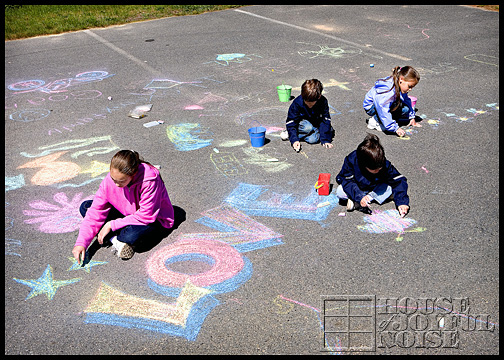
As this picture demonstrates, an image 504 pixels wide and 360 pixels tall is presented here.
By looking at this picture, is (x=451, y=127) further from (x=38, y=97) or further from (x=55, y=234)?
(x=38, y=97)

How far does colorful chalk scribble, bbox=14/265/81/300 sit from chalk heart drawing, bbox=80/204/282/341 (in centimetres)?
34

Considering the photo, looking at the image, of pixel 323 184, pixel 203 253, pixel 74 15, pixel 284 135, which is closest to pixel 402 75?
pixel 284 135

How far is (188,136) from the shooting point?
573cm

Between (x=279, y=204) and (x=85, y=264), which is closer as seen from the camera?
(x=85, y=264)

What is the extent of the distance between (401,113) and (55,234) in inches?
176

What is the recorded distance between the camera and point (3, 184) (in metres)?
4.73

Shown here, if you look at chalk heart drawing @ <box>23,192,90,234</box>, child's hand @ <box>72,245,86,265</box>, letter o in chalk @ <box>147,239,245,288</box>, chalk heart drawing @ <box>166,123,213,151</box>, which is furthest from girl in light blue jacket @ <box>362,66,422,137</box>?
child's hand @ <box>72,245,86,265</box>

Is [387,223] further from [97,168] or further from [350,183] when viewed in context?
[97,168]

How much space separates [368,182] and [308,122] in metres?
1.57

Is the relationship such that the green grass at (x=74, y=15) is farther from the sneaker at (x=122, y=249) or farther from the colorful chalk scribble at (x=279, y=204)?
the sneaker at (x=122, y=249)

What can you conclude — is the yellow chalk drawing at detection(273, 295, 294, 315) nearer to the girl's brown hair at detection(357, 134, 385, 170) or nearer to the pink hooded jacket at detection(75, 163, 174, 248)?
the pink hooded jacket at detection(75, 163, 174, 248)

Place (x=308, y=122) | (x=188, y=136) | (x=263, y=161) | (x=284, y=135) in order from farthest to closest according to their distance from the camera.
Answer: (x=188, y=136) < (x=284, y=135) < (x=308, y=122) < (x=263, y=161)

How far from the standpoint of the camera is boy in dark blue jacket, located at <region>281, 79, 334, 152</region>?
5.16m

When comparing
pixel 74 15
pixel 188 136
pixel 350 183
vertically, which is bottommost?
pixel 350 183
